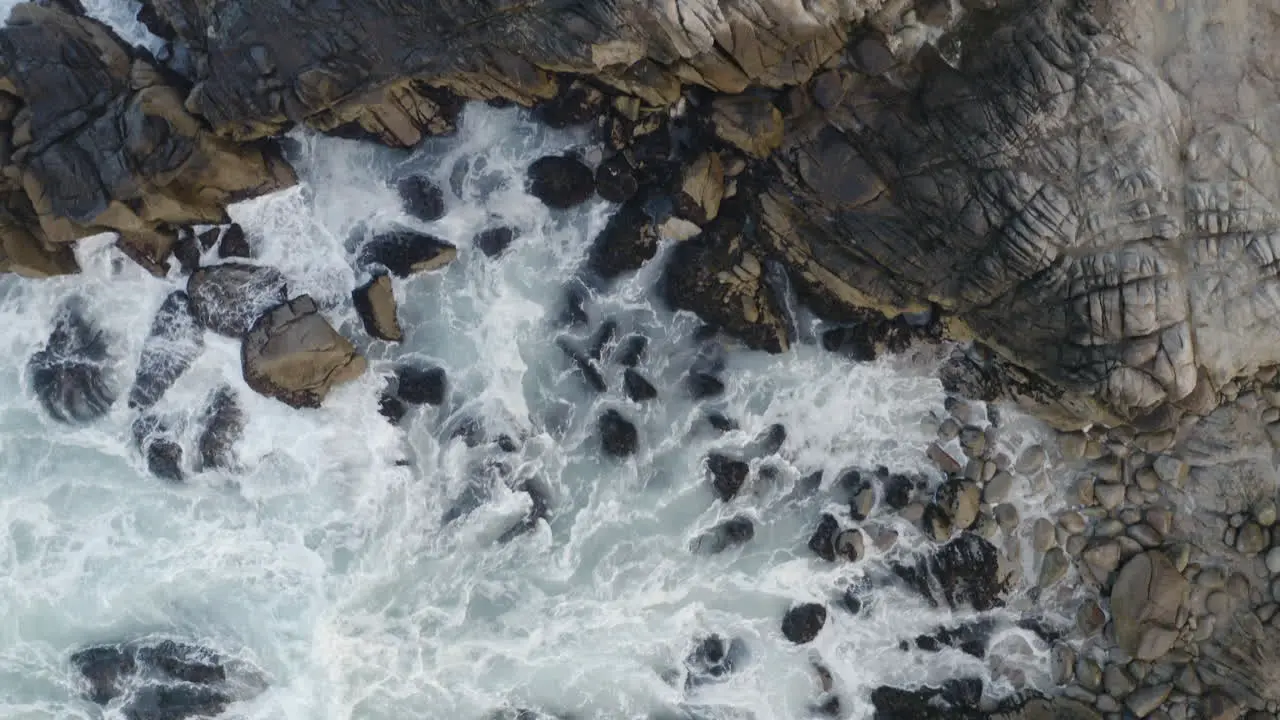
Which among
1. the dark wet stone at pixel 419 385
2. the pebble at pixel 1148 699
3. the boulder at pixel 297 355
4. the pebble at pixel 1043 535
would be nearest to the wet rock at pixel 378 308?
the boulder at pixel 297 355

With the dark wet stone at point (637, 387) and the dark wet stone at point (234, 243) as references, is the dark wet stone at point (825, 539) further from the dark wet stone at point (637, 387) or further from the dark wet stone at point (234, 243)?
the dark wet stone at point (234, 243)

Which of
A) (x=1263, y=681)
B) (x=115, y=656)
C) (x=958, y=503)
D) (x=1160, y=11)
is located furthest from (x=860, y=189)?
(x=115, y=656)

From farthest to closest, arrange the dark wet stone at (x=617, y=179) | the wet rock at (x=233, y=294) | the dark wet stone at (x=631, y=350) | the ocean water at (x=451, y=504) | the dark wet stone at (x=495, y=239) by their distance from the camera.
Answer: the dark wet stone at (x=631, y=350) < the dark wet stone at (x=495, y=239) < the ocean water at (x=451, y=504) < the wet rock at (x=233, y=294) < the dark wet stone at (x=617, y=179)

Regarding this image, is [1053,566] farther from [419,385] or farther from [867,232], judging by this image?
[419,385]

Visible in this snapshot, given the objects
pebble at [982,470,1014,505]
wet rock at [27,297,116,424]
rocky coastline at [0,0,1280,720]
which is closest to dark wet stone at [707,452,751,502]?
rocky coastline at [0,0,1280,720]

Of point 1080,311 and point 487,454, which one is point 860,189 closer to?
point 1080,311

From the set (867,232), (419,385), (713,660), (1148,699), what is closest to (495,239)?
(419,385)
